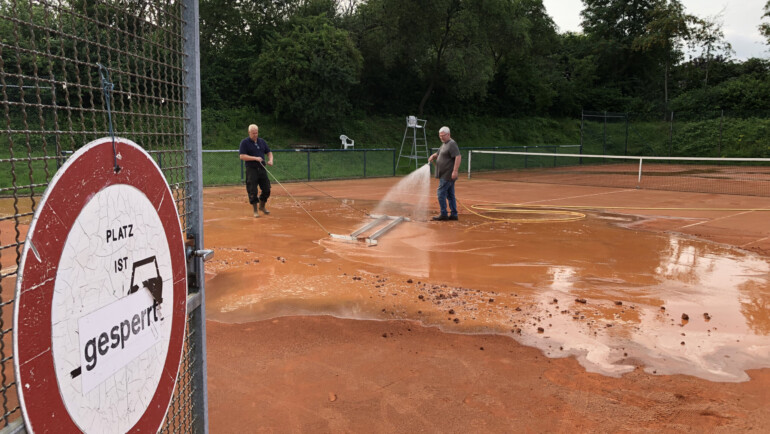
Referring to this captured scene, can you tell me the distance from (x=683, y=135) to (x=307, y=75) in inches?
1136

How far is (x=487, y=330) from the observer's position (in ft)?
17.4

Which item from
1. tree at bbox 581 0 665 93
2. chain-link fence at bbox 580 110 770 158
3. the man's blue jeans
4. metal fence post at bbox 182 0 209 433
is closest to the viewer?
metal fence post at bbox 182 0 209 433

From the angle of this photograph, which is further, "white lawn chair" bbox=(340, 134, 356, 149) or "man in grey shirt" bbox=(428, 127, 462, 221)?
"white lawn chair" bbox=(340, 134, 356, 149)

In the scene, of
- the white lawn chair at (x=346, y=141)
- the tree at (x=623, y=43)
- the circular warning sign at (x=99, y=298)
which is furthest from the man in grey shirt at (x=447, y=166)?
the tree at (x=623, y=43)

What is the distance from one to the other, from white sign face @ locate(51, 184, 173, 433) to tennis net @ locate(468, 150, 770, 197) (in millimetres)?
16927

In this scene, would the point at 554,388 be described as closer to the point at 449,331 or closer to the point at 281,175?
the point at 449,331

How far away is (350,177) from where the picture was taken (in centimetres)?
2323

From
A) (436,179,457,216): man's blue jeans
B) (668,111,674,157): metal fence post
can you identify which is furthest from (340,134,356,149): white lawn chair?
(668,111,674,157): metal fence post

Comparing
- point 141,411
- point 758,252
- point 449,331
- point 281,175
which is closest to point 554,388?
point 449,331

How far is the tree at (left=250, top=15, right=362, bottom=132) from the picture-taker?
93.5 feet

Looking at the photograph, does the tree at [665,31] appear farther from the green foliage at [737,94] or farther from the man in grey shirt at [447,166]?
the man in grey shirt at [447,166]

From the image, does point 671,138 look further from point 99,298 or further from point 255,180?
point 99,298

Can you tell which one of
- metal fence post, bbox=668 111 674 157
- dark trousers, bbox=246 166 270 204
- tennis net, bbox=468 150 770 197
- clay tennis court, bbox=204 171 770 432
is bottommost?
clay tennis court, bbox=204 171 770 432

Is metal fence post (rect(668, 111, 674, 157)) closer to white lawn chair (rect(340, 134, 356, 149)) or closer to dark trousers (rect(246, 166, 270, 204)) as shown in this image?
white lawn chair (rect(340, 134, 356, 149))
